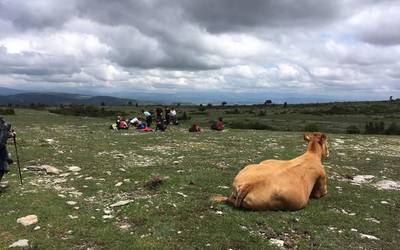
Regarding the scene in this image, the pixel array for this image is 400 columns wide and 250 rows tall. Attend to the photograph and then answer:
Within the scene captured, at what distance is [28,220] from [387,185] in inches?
435

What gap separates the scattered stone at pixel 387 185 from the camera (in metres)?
14.6

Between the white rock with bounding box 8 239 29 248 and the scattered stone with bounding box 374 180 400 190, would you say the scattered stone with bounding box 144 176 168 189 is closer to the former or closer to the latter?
the white rock with bounding box 8 239 29 248

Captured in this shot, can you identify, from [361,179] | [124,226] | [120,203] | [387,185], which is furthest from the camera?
[361,179]

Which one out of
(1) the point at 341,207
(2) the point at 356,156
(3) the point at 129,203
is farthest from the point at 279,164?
(2) the point at 356,156

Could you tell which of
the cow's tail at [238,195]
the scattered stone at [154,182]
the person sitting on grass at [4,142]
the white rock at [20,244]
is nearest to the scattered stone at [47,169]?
the person sitting on grass at [4,142]

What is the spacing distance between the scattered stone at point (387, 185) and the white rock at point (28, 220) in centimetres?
1037

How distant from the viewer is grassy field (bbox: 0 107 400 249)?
927 cm

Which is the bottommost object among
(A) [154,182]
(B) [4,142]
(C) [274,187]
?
(A) [154,182]

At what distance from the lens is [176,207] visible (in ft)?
36.8

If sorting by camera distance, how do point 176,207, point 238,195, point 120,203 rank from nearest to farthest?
point 238,195 → point 176,207 → point 120,203

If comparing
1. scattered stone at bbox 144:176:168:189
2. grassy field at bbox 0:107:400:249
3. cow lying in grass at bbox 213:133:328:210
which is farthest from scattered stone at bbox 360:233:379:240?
scattered stone at bbox 144:176:168:189

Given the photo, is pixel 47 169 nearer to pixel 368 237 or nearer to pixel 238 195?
pixel 238 195

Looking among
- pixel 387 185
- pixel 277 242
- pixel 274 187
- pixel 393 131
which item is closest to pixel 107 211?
pixel 274 187

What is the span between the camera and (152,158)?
18844mm
